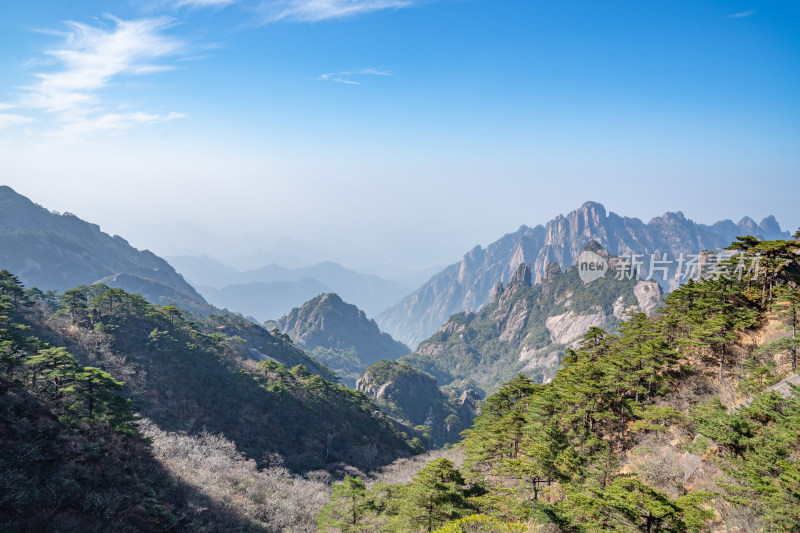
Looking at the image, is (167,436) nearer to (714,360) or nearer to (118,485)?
(118,485)

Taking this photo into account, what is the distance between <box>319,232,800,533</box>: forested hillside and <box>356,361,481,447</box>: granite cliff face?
94.1 m

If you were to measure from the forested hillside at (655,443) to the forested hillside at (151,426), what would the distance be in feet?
41.2

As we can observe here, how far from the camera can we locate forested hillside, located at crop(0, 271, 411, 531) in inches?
928

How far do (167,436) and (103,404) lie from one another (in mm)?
14926

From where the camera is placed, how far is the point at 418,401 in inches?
5728

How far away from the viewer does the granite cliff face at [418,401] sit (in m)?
130

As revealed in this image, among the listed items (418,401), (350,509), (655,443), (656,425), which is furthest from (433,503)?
(418,401)

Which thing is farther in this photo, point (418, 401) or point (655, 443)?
point (418, 401)

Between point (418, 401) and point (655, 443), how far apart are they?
125098 mm

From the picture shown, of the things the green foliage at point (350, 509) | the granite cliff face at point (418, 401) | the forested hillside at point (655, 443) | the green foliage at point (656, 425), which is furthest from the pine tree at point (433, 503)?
the granite cliff face at point (418, 401)

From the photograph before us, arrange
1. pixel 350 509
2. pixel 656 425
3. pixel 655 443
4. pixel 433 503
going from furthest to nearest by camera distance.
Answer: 1. pixel 350 509
2. pixel 656 425
3. pixel 655 443
4. pixel 433 503

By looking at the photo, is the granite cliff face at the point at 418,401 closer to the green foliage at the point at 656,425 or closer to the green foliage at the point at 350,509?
the green foliage at the point at 656,425

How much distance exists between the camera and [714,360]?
33.0m

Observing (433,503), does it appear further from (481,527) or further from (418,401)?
(418,401)
